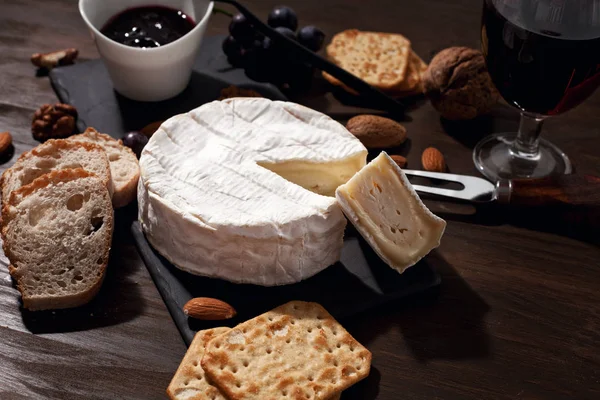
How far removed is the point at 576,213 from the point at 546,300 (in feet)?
1.02

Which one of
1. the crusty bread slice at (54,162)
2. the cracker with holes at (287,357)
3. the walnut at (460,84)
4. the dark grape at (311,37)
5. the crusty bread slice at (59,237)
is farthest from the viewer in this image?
the dark grape at (311,37)

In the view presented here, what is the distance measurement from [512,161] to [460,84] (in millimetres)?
322

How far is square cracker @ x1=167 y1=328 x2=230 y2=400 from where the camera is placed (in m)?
1.69

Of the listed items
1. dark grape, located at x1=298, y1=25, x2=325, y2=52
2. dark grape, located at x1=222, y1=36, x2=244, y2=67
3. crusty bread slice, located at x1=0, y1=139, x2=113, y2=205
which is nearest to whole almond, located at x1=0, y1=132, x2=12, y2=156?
crusty bread slice, located at x1=0, y1=139, x2=113, y2=205

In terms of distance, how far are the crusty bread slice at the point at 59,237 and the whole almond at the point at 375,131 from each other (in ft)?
2.81

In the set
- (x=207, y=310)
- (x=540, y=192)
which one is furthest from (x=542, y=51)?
(x=207, y=310)

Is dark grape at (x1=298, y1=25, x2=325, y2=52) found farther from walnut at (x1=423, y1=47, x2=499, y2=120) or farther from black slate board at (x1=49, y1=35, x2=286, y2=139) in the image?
walnut at (x1=423, y1=47, x2=499, y2=120)

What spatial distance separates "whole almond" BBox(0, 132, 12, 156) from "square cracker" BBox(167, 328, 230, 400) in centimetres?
106

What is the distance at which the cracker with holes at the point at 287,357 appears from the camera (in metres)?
1.69

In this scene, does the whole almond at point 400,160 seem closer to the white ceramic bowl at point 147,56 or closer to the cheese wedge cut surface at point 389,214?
the cheese wedge cut surface at point 389,214

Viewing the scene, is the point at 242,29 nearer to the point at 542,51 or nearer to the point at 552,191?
the point at 542,51

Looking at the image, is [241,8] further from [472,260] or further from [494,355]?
[494,355]

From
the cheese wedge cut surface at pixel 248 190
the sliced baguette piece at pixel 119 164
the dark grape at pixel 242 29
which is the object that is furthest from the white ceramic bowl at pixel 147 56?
the cheese wedge cut surface at pixel 248 190

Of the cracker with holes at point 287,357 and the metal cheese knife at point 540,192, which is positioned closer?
the cracker with holes at point 287,357
